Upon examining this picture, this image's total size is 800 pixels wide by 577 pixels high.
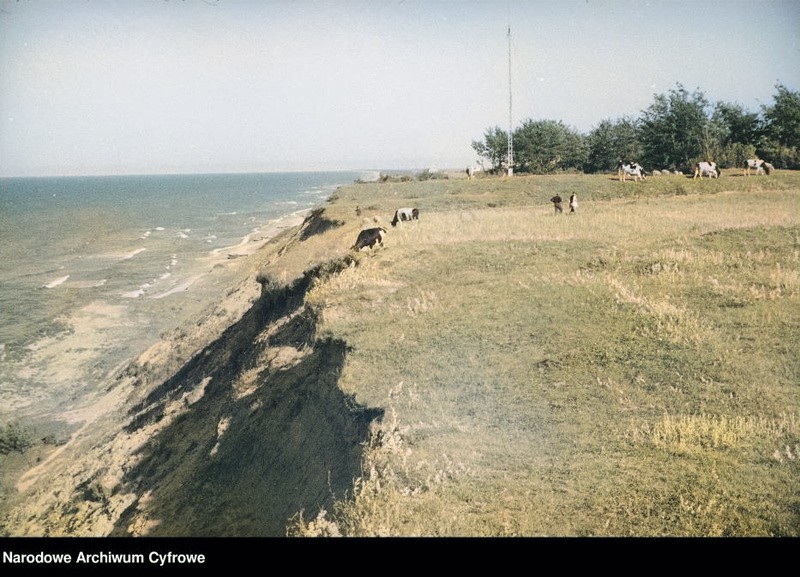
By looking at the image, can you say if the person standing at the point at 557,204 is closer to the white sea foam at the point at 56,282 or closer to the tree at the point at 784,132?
the tree at the point at 784,132

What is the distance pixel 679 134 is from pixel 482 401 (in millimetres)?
39319

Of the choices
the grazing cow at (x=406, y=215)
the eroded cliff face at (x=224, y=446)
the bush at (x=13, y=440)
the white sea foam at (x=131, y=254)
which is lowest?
the bush at (x=13, y=440)

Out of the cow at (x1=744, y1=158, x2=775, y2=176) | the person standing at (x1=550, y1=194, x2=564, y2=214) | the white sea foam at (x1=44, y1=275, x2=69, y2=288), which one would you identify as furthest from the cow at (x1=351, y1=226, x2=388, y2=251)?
the white sea foam at (x1=44, y1=275, x2=69, y2=288)

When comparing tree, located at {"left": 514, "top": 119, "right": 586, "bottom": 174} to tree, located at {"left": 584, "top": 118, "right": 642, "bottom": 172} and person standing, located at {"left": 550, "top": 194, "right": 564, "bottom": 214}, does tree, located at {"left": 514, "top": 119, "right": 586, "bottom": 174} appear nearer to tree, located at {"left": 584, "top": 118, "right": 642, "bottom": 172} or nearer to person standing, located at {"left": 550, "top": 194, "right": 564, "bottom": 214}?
tree, located at {"left": 584, "top": 118, "right": 642, "bottom": 172}

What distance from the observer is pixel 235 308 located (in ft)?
89.4

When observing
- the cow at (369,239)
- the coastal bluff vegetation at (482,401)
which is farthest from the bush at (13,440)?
the cow at (369,239)

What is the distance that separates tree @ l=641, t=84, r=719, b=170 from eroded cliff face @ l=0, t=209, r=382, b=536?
3388 cm

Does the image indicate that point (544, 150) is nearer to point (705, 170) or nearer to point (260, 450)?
point (705, 170)

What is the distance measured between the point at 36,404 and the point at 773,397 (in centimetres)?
3006

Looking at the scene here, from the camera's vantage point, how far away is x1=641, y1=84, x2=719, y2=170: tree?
38906mm

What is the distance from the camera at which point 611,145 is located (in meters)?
44.3

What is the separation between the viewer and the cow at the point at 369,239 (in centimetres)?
1827
